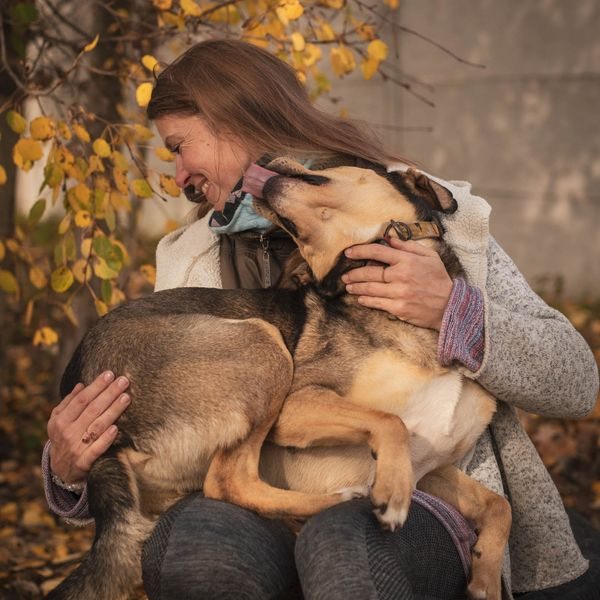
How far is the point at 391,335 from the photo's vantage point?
2721 millimetres

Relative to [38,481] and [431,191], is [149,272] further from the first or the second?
[38,481]

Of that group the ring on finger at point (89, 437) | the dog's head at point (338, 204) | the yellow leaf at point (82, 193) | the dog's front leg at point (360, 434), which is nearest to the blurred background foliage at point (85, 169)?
the yellow leaf at point (82, 193)

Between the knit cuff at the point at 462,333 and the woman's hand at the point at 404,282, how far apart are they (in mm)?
66

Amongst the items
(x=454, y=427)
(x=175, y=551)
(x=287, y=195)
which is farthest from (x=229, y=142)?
(x=175, y=551)

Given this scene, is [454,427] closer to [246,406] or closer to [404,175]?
[246,406]

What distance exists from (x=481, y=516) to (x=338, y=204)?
41.2 inches

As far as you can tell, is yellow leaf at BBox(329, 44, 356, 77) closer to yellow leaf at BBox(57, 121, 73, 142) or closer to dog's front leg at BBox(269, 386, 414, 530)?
yellow leaf at BBox(57, 121, 73, 142)

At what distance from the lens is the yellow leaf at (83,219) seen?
128 inches

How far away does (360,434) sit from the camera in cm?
249

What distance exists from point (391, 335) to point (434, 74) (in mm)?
6481

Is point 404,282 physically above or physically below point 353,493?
above

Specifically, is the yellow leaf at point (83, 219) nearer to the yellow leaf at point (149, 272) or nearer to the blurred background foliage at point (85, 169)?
the blurred background foliage at point (85, 169)

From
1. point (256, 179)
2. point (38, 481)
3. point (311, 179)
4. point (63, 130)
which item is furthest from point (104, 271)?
point (38, 481)

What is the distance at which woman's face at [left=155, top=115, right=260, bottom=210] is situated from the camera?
10.2 ft
